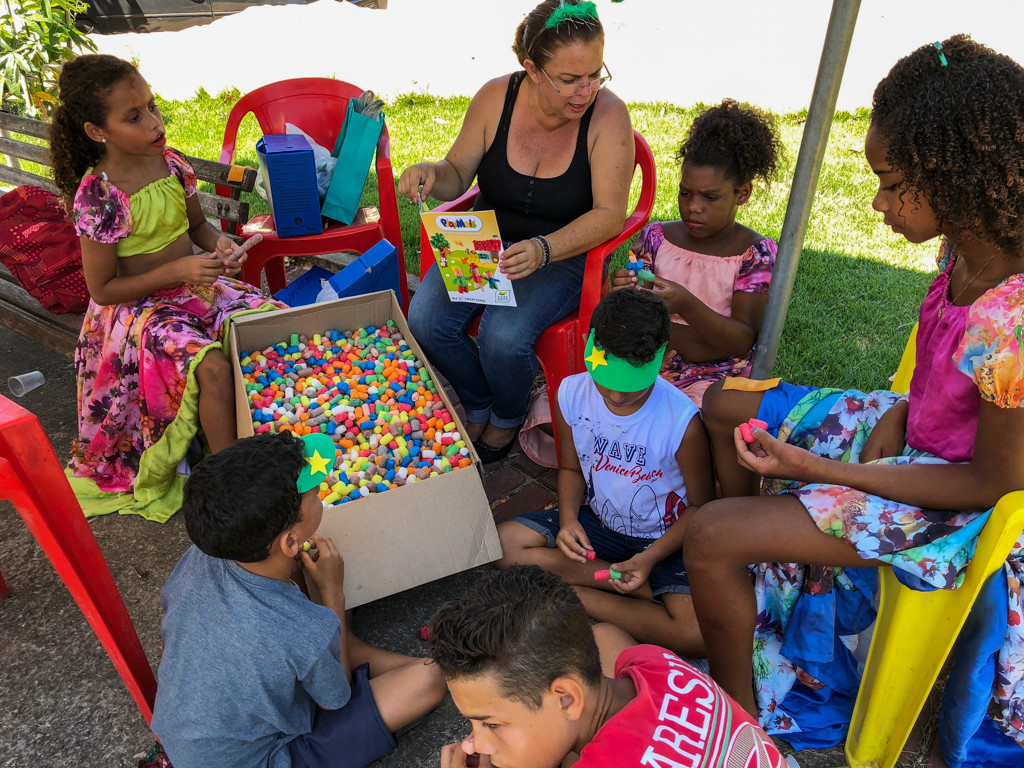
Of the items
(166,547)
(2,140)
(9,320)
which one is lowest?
(166,547)

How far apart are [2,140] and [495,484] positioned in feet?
13.2

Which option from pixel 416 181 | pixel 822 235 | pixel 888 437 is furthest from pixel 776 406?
pixel 822 235

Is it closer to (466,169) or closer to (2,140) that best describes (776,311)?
(466,169)

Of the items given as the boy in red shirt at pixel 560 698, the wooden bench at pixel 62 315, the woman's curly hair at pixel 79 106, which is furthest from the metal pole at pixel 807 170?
the wooden bench at pixel 62 315

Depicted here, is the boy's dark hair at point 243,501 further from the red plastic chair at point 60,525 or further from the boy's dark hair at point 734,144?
the boy's dark hair at point 734,144

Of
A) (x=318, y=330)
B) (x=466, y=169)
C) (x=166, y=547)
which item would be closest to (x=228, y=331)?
(x=318, y=330)

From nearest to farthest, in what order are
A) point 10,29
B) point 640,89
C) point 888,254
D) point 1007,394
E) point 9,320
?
point 1007,394
point 9,320
point 888,254
point 10,29
point 640,89

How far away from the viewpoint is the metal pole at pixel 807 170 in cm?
209

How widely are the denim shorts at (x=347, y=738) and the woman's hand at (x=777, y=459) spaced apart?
1.08m

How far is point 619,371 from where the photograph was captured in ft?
6.88

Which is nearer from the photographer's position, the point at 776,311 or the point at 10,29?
the point at 776,311

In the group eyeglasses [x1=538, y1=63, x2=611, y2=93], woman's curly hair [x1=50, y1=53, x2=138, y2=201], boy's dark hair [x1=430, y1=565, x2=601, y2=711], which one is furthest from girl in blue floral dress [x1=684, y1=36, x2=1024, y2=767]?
woman's curly hair [x1=50, y1=53, x2=138, y2=201]

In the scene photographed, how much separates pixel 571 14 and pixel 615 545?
1.70 metres

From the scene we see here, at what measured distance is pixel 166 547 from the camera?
2686mm
